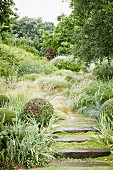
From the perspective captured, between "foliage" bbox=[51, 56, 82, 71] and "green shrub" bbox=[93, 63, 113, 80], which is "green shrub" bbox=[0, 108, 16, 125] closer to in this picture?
"green shrub" bbox=[93, 63, 113, 80]

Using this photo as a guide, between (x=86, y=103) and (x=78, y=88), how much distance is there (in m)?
1.51

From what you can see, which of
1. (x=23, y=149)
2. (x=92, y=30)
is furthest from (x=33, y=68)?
(x=23, y=149)

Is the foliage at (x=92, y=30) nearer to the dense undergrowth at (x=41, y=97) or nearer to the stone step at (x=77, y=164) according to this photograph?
the dense undergrowth at (x=41, y=97)

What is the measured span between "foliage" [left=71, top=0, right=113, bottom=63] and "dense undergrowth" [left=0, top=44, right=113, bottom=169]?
0.92 metres

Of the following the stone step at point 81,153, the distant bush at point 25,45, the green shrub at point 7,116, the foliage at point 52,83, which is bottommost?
the stone step at point 81,153

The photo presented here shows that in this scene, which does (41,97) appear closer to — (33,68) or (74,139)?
(74,139)

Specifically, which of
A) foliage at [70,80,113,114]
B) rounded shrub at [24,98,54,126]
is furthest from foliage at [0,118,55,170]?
foliage at [70,80,113,114]

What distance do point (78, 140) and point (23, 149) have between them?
1.30 metres

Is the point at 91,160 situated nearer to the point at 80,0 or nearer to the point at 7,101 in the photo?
the point at 7,101

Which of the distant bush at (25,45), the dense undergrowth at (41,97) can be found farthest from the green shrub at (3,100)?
the distant bush at (25,45)

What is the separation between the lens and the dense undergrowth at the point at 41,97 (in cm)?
526

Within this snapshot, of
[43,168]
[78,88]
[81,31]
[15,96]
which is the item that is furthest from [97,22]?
[43,168]

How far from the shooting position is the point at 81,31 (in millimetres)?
9797

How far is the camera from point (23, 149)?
523cm
